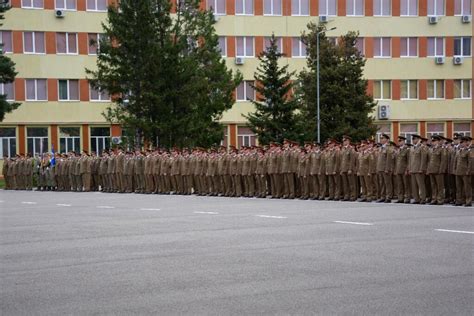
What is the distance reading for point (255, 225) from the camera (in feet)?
56.9

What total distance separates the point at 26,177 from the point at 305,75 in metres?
18.8

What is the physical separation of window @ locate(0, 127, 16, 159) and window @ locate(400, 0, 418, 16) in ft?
107

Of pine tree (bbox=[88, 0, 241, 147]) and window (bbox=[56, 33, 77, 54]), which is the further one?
window (bbox=[56, 33, 77, 54])

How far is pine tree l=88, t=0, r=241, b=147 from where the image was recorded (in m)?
47.5

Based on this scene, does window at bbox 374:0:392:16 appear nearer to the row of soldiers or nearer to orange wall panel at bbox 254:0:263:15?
orange wall panel at bbox 254:0:263:15

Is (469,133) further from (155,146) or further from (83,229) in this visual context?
(83,229)

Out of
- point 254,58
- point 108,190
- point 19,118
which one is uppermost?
point 254,58

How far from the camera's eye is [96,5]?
63.5m

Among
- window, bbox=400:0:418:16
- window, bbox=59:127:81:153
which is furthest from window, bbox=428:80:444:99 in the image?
window, bbox=59:127:81:153

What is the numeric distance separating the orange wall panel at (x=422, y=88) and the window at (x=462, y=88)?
265cm

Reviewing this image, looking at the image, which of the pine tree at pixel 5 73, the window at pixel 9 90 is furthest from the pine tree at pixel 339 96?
the window at pixel 9 90

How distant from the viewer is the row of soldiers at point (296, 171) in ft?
78.6

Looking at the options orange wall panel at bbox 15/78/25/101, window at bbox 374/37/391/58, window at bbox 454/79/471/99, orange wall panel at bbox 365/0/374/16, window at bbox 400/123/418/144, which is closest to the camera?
orange wall panel at bbox 15/78/25/101

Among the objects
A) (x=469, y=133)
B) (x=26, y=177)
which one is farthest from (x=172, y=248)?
(x=469, y=133)
